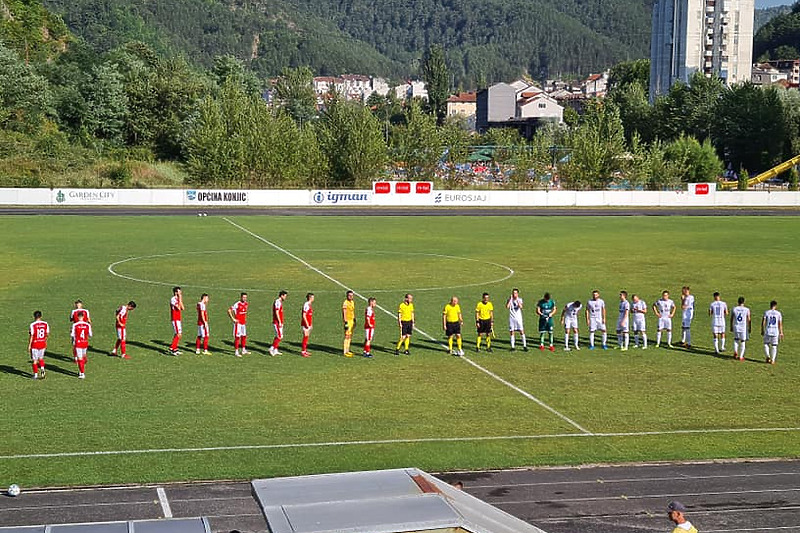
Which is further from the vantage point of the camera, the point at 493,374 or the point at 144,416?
the point at 493,374

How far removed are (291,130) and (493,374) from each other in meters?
82.9

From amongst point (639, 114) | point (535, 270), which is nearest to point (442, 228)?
point (535, 270)

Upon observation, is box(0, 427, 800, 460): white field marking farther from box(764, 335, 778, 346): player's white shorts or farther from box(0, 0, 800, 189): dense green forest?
box(0, 0, 800, 189): dense green forest

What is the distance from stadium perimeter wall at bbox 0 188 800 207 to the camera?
8462 cm

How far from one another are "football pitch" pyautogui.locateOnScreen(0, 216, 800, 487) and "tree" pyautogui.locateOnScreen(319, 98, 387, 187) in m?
55.7

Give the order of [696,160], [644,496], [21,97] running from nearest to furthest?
[644,496] < [21,97] < [696,160]

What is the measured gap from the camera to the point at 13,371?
2566cm

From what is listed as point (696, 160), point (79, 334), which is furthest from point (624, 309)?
point (696, 160)

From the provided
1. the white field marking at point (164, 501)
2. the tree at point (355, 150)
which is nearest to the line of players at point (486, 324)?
the white field marking at point (164, 501)

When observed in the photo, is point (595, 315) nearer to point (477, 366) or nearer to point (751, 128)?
point (477, 366)

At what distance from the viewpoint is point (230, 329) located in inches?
1252

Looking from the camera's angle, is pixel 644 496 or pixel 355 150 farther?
pixel 355 150

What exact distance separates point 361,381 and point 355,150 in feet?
267

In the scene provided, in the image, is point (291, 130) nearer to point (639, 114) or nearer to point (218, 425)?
point (639, 114)
